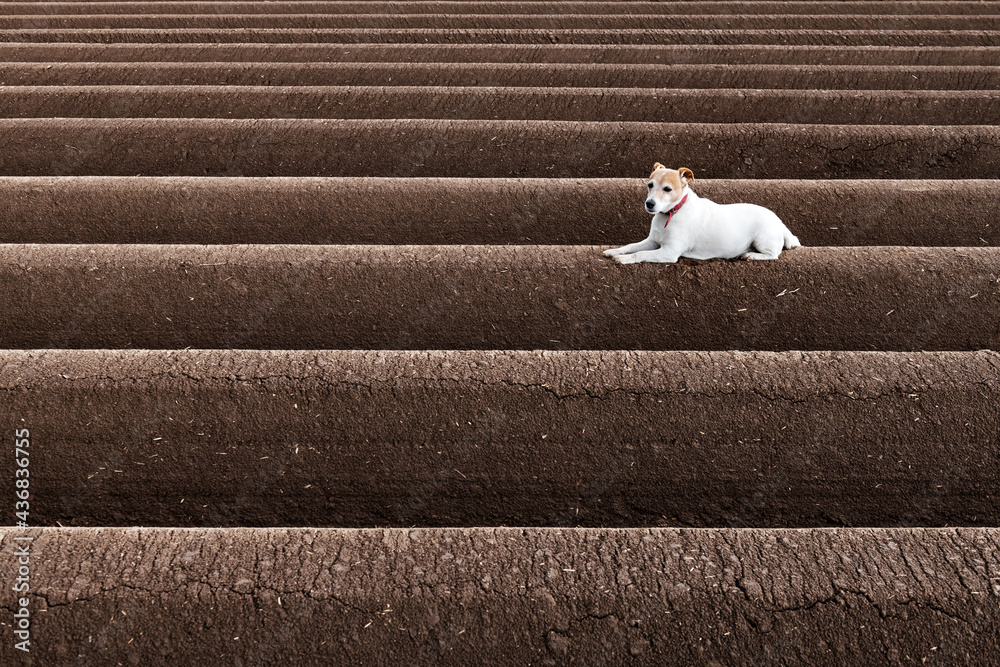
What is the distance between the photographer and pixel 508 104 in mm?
6266

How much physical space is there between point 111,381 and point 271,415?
2.52 feet

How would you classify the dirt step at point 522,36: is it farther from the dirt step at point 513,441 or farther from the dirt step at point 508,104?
the dirt step at point 513,441

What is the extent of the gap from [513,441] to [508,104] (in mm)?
3882

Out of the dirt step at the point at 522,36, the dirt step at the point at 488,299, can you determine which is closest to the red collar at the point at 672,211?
the dirt step at the point at 488,299

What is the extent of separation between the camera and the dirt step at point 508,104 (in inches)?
241

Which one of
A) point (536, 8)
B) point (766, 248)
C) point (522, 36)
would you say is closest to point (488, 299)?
point (766, 248)

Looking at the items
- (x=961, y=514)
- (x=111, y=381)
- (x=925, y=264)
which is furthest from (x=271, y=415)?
(x=925, y=264)

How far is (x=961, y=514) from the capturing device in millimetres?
3352

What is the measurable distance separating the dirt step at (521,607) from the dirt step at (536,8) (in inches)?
302

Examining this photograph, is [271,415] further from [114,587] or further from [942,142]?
[942,142]

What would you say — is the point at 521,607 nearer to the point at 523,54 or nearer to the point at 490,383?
the point at 490,383

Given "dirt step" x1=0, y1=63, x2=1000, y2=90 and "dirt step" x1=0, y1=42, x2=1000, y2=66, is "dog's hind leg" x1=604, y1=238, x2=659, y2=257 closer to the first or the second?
"dirt step" x1=0, y1=63, x2=1000, y2=90

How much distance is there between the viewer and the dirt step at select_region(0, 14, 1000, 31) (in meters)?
8.40

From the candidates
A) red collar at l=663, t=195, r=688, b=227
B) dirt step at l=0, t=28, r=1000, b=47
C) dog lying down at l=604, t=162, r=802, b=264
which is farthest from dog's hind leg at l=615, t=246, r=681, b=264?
dirt step at l=0, t=28, r=1000, b=47
